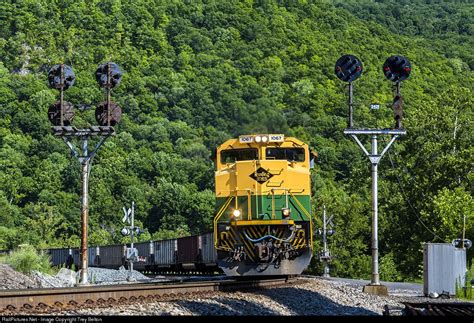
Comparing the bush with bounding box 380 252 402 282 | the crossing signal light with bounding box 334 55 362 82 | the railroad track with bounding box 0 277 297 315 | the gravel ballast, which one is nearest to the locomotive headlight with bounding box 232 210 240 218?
the railroad track with bounding box 0 277 297 315

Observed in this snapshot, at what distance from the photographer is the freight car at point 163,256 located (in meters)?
43.0

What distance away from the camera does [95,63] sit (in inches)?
7283

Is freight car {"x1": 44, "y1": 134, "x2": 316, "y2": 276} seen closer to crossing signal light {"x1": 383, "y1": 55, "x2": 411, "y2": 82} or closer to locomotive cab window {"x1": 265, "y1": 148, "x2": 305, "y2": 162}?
locomotive cab window {"x1": 265, "y1": 148, "x2": 305, "y2": 162}

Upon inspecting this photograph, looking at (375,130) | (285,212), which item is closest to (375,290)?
(285,212)

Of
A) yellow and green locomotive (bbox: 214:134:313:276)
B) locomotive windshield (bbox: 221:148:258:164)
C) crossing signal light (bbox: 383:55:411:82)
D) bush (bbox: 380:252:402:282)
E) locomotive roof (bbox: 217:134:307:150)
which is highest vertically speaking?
crossing signal light (bbox: 383:55:411:82)

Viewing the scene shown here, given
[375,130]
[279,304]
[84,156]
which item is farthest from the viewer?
[84,156]

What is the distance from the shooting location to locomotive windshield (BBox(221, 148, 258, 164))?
103 feet

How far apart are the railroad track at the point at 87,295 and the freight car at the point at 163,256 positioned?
1219 centimetres

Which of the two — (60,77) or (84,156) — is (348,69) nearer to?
(84,156)

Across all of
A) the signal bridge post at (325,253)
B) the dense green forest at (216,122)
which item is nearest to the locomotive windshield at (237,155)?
the dense green forest at (216,122)

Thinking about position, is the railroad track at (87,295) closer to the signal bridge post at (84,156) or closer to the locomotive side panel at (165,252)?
the signal bridge post at (84,156)

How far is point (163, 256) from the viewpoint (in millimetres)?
53844

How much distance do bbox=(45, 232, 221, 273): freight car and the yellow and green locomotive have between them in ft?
29.6

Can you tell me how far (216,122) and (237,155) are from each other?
10.0 meters
